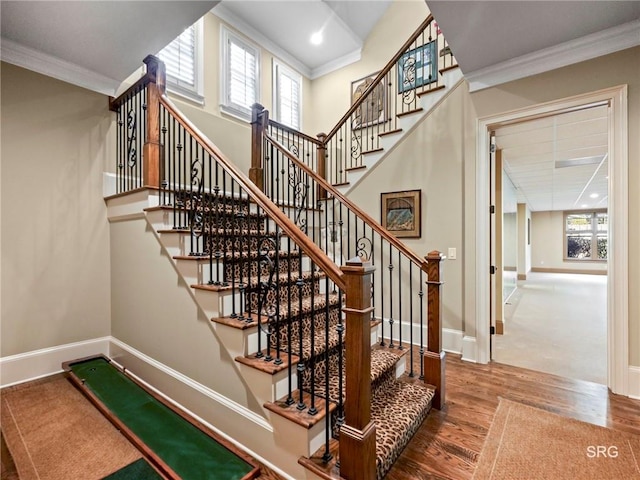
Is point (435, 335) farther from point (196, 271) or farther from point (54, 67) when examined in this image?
point (54, 67)

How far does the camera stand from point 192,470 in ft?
5.42

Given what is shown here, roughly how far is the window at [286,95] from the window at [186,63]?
1431mm

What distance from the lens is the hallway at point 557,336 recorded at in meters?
3.04

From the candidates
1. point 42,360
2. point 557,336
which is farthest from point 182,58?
point 557,336

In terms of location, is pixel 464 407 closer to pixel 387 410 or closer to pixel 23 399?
pixel 387 410

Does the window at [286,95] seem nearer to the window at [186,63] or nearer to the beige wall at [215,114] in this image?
the beige wall at [215,114]

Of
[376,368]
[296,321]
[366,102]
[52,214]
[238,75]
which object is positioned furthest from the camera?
[366,102]

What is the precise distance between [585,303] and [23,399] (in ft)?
28.8

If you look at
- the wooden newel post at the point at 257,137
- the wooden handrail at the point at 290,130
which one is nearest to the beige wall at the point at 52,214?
the wooden newel post at the point at 257,137

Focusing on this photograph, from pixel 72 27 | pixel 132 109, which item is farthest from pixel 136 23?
pixel 132 109

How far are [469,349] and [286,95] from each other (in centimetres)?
502

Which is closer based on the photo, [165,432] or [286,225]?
[286,225]

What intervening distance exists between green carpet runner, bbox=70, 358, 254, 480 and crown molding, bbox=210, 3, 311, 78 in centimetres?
473

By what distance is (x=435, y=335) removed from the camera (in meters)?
2.23
